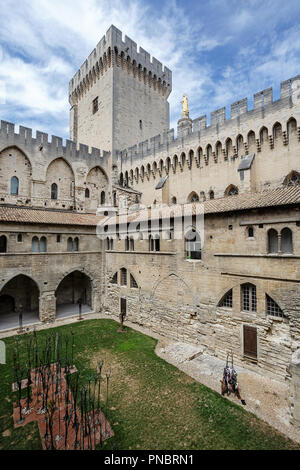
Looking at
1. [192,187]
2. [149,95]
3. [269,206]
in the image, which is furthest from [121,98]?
[269,206]

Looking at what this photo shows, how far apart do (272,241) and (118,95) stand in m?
28.3

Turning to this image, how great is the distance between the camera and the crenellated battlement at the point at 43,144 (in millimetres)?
22656

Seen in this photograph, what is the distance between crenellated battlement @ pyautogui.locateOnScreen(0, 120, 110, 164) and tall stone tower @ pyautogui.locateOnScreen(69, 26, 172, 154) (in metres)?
3.40

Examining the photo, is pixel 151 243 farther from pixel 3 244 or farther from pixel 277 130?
pixel 277 130

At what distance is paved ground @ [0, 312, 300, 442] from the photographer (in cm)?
875

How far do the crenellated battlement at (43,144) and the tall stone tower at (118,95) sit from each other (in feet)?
11.2

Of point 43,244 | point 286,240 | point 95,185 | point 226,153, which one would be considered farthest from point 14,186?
point 286,240

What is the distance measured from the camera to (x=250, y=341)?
12.2 meters

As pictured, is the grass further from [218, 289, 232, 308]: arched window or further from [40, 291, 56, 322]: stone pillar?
[40, 291, 56, 322]: stone pillar

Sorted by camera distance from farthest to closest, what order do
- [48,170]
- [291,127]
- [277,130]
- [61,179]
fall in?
[61,179] < [48,170] < [277,130] < [291,127]

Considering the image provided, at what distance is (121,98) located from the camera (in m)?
31.2

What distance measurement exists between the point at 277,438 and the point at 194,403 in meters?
2.92

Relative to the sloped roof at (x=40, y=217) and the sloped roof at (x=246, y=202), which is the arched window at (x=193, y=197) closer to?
the sloped roof at (x=246, y=202)
